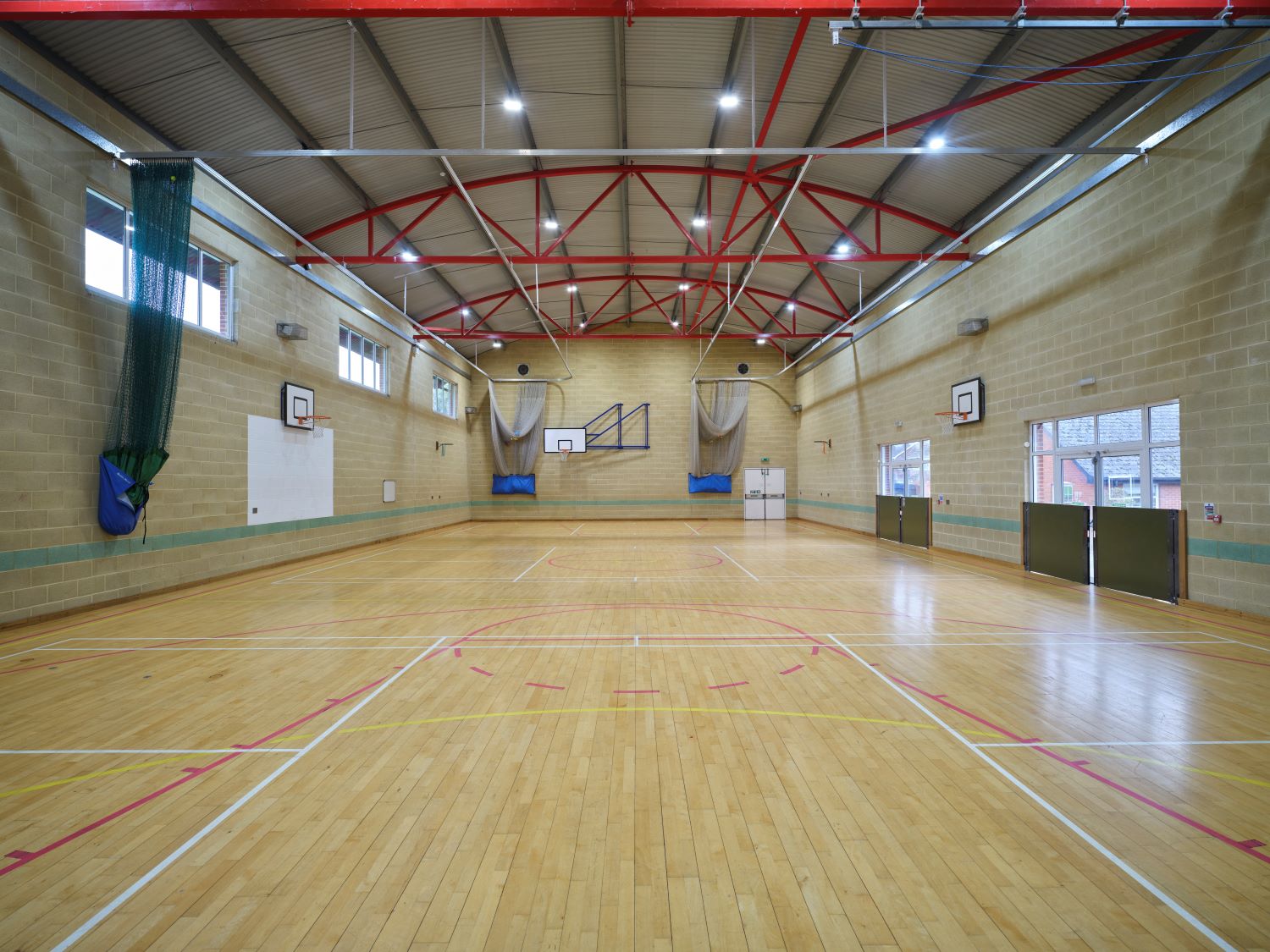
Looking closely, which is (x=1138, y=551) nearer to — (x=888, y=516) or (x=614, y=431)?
(x=888, y=516)

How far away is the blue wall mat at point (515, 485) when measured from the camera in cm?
2188

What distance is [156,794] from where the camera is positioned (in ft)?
9.71

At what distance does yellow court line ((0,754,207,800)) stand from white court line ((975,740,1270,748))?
179 inches

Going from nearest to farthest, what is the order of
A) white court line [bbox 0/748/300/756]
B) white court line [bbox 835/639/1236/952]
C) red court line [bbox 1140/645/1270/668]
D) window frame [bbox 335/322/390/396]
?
1. white court line [bbox 835/639/1236/952]
2. white court line [bbox 0/748/300/756]
3. red court line [bbox 1140/645/1270/668]
4. window frame [bbox 335/322/390/396]

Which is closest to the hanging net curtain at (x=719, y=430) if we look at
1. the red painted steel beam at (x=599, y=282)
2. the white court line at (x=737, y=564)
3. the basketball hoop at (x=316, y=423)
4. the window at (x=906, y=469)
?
the red painted steel beam at (x=599, y=282)

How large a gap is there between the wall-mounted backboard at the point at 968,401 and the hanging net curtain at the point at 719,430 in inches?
407

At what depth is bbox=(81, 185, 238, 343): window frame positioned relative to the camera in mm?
6887

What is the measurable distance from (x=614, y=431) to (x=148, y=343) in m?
15.5

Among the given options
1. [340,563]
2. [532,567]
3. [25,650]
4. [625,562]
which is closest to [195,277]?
[340,563]

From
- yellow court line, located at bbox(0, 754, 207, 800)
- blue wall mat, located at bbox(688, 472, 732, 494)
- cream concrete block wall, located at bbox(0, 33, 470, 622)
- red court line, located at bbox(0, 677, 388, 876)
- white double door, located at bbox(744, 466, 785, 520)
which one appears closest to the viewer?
red court line, located at bbox(0, 677, 388, 876)

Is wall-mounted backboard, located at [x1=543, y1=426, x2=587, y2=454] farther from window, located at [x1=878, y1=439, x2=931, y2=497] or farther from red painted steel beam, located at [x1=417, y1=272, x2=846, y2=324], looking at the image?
window, located at [x1=878, y1=439, x2=931, y2=497]

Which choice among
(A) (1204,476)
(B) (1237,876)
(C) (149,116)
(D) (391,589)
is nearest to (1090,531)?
(A) (1204,476)

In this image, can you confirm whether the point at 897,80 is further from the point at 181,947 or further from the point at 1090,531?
the point at 181,947

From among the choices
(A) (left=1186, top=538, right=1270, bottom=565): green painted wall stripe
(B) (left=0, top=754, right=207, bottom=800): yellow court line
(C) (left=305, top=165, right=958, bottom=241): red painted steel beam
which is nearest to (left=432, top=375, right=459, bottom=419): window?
(C) (left=305, top=165, right=958, bottom=241): red painted steel beam
